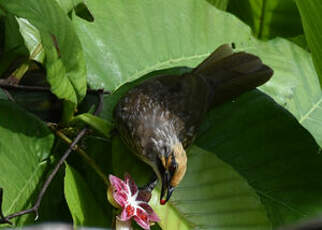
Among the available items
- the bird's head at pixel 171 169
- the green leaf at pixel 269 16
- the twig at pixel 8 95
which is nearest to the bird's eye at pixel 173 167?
the bird's head at pixel 171 169

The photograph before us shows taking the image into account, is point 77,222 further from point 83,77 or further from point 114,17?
point 114,17

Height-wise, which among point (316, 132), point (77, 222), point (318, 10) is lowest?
point (316, 132)

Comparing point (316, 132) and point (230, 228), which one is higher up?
point (230, 228)

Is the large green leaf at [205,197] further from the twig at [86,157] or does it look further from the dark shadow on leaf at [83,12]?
A: the dark shadow on leaf at [83,12]

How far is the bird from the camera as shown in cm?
81

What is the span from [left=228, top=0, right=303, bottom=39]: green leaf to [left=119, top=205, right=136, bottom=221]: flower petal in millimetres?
731

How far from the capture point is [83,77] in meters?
0.75

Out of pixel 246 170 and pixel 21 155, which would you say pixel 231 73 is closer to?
pixel 246 170

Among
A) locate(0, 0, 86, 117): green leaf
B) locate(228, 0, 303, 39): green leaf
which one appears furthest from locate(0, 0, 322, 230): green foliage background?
locate(228, 0, 303, 39): green leaf

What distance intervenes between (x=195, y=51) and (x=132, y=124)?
9.6 inches

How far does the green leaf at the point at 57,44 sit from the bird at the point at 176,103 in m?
0.12

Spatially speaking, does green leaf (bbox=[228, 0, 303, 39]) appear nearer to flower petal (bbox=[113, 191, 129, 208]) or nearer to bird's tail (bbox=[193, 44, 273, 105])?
bird's tail (bbox=[193, 44, 273, 105])

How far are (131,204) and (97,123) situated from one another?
0.51ft

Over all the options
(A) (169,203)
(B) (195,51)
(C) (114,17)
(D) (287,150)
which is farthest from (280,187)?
(C) (114,17)
